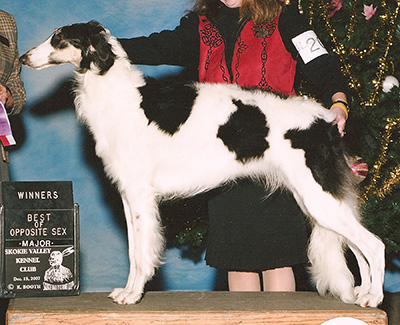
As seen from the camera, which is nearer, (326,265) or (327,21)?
(326,265)

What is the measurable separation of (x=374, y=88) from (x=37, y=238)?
72.9 inches

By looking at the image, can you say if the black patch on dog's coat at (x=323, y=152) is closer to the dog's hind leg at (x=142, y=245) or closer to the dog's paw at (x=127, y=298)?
the dog's hind leg at (x=142, y=245)

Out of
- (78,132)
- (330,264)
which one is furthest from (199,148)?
(78,132)

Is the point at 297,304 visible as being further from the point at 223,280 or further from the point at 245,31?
the point at 223,280

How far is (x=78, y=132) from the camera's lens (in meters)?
3.78

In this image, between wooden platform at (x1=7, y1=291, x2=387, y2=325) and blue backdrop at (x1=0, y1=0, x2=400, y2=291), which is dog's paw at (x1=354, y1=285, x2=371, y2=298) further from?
blue backdrop at (x1=0, y1=0, x2=400, y2=291)

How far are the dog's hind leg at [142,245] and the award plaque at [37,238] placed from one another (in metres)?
0.26

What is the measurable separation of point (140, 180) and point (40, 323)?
74cm

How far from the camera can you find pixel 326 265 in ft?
8.32

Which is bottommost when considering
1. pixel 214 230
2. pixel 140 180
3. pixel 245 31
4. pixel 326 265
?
pixel 326 265

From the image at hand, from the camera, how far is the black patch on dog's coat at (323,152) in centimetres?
236

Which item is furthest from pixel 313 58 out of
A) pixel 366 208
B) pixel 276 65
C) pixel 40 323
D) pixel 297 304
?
pixel 40 323

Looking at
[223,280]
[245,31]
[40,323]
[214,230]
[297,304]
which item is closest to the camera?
[40,323]

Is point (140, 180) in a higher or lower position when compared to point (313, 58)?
lower
